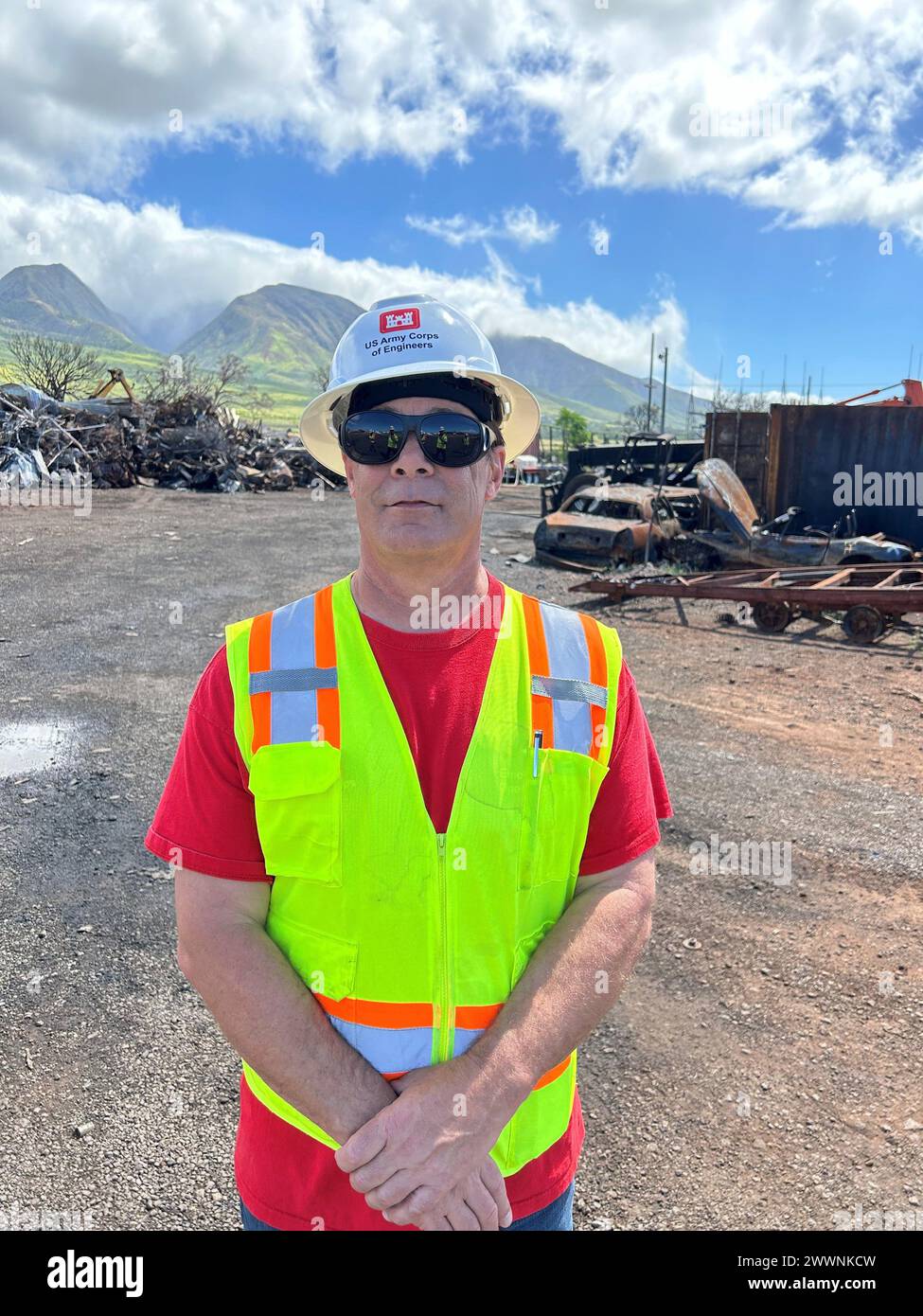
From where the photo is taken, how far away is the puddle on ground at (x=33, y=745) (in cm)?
566

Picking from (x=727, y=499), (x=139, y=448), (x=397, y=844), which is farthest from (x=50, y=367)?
(x=397, y=844)

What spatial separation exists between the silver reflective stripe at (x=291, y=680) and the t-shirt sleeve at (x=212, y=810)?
0.18 ft

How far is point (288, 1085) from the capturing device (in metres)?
1.49

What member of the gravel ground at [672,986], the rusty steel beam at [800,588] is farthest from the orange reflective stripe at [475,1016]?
the rusty steel beam at [800,588]

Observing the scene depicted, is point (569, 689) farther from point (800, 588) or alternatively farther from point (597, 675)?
point (800, 588)

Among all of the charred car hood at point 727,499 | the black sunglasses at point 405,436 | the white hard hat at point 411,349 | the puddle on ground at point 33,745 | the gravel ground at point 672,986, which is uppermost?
the charred car hood at point 727,499

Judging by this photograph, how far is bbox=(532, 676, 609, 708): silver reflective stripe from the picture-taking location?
164 cm

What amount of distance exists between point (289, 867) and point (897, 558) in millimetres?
12021

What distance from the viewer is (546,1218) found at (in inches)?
66.2

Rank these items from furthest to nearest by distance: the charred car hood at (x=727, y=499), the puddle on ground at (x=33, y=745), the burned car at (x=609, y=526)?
the burned car at (x=609, y=526) < the charred car hood at (x=727, y=499) < the puddle on ground at (x=33, y=745)

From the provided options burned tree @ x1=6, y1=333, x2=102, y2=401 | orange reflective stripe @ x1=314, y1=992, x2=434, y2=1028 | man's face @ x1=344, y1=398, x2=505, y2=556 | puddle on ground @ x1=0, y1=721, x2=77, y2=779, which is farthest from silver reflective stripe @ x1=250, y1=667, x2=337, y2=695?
burned tree @ x1=6, y1=333, x2=102, y2=401

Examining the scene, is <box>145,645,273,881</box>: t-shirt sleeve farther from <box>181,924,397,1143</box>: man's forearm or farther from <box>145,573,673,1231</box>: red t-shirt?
<box>181,924,397,1143</box>: man's forearm

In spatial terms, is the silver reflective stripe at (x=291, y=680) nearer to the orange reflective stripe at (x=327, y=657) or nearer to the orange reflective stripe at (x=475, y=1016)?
the orange reflective stripe at (x=327, y=657)
